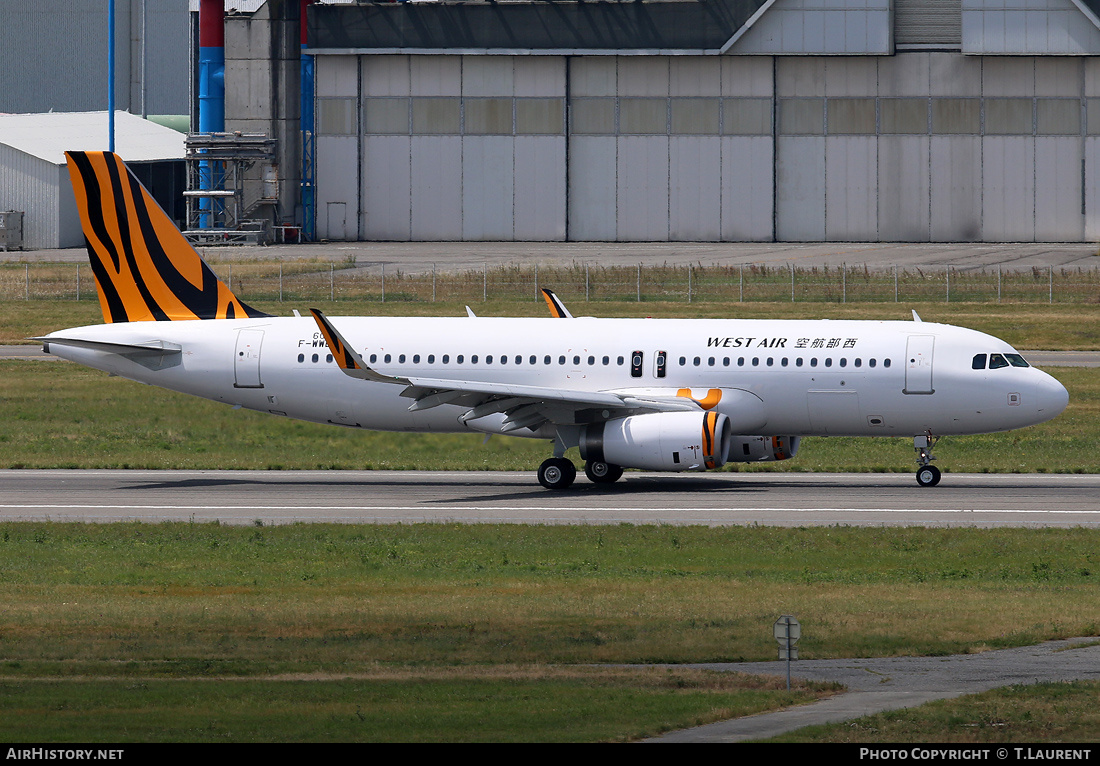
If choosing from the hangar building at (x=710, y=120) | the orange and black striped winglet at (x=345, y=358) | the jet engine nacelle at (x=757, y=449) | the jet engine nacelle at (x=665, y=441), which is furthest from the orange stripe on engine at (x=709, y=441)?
the hangar building at (x=710, y=120)

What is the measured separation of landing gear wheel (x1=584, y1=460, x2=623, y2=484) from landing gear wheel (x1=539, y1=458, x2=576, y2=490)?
807 mm

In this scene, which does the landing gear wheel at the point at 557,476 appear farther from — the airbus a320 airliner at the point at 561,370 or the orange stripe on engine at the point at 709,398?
the orange stripe on engine at the point at 709,398

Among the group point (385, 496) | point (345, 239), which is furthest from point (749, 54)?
point (385, 496)

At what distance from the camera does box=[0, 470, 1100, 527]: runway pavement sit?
33000mm

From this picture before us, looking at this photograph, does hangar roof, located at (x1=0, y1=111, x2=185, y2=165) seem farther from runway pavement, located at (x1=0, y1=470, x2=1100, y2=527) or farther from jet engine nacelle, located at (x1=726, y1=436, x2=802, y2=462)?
jet engine nacelle, located at (x1=726, y1=436, x2=802, y2=462)

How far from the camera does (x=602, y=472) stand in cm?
3862

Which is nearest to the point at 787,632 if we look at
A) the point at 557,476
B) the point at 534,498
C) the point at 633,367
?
the point at 534,498

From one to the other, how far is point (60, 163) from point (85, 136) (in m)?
10.1

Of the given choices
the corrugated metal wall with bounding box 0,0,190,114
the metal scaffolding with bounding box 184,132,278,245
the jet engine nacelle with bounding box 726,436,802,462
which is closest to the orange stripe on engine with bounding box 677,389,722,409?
the jet engine nacelle with bounding box 726,436,802,462

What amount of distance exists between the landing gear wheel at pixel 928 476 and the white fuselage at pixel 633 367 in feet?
3.13

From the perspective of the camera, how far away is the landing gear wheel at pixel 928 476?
123 ft

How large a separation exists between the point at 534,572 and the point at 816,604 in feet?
17.4

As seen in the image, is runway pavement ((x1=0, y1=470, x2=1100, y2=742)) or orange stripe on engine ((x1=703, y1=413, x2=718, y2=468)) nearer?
runway pavement ((x1=0, y1=470, x2=1100, y2=742))
